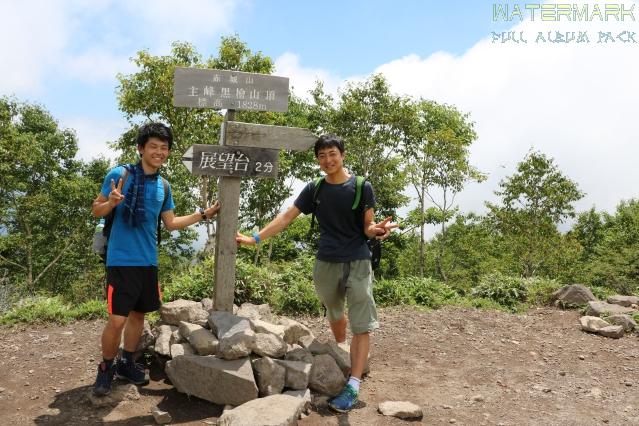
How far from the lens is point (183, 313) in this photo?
5.39 metres

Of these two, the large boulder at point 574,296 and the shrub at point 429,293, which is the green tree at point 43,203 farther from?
the large boulder at point 574,296

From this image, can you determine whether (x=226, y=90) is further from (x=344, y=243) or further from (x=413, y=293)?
(x=413, y=293)

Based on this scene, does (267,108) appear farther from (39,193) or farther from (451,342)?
(39,193)

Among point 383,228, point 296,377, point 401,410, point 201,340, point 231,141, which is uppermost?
point 231,141

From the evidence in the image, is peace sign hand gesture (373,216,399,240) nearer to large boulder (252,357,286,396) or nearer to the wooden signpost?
the wooden signpost

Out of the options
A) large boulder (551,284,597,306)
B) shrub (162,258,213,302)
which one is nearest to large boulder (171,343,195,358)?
shrub (162,258,213,302)

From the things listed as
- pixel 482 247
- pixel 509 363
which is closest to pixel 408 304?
pixel 509 363

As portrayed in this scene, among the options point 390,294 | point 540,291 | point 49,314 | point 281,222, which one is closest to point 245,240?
point 281,222

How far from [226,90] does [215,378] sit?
2.86m

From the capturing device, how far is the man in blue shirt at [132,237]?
4262 millimetres

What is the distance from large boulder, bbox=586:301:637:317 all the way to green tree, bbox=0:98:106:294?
70.0 ft

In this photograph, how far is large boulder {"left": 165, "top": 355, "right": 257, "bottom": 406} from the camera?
433 cm

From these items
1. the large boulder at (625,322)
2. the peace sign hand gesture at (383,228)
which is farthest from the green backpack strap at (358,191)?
the large boulder at (625,322)

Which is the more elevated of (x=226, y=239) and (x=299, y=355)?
(x=226, y=239)
